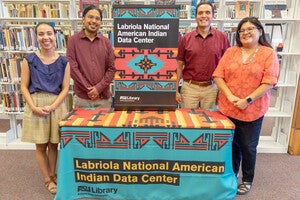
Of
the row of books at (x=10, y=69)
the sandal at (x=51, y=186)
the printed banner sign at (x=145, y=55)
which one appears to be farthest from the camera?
the row of books at (x=10, y=69)

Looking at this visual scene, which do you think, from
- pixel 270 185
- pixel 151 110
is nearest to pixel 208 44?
pixel 151 110

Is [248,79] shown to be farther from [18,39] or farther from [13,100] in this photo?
[13,100]

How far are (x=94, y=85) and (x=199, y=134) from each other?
105 cm

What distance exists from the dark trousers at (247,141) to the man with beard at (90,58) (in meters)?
1.17

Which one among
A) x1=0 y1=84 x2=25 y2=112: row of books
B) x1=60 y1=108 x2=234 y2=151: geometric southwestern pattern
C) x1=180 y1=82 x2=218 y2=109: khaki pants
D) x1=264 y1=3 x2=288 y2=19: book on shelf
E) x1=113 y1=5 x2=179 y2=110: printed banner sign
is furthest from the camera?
x1=0 y1=84 x2=25 y2=112: row of books

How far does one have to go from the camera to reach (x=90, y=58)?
2.35 m

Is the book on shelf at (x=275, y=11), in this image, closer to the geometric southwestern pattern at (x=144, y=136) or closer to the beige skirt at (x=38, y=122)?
the geometric southwestern pattern at (x=144, y=136)

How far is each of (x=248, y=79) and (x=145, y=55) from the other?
79cm

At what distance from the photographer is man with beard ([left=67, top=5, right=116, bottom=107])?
7.61ft

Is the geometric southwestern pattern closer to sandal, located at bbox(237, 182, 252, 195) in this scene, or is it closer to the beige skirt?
the beige skirt

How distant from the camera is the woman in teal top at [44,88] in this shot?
6.96 ft

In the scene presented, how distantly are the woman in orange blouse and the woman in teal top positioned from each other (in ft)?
4.16

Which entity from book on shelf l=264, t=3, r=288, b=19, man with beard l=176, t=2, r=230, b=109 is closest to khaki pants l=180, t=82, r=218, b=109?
man with beard l=176, t=2, r=230, b=109

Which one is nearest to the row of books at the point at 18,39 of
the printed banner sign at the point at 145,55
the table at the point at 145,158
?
the printed banner sign at the point at 145,55
